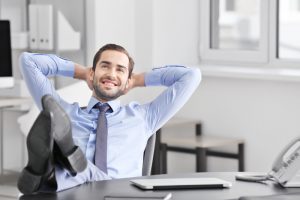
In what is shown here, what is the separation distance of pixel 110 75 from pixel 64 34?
2602 mm

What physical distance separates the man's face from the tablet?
1.65ft

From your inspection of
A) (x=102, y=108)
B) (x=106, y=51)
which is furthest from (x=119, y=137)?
(x=106, y=51)

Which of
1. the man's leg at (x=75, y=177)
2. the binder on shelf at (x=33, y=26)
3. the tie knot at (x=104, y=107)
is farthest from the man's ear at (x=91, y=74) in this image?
the binder on shelf at (x=33, y=26)

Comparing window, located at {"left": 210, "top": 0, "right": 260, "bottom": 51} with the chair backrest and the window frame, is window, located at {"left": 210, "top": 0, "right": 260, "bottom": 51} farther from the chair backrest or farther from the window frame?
the chair backrest

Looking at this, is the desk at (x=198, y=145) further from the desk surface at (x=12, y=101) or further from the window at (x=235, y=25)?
the desk surface at (x=12, y=101)

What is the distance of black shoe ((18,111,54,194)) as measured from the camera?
2.17 metres

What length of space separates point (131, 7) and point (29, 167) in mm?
3592

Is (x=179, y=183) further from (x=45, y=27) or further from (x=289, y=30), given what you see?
(x=45, y=27)

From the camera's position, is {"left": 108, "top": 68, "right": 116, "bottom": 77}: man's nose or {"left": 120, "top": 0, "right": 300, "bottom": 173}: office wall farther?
{"left": 120, "top": 0, "right": 300, "bottom": 173}: office wall

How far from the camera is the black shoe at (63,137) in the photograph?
2.21 metres

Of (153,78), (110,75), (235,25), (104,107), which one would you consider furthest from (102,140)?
(235,25)

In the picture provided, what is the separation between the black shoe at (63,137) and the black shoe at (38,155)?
2cm

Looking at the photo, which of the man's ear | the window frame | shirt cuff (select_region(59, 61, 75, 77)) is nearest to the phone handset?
the man's ear

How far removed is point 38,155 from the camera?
2.16m
